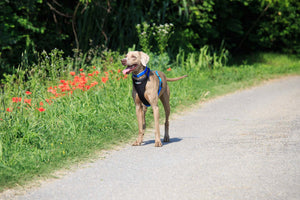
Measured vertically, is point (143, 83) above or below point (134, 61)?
below

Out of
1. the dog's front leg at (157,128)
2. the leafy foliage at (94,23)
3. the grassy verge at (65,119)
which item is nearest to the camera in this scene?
the grassy verge at (65,119)

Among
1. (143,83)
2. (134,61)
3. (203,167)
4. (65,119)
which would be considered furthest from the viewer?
(65,119)

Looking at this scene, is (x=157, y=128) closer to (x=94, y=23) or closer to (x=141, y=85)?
(x=141, y=85)

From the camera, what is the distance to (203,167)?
5.40 meters


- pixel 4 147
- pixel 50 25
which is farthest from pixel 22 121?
pixel 50 25

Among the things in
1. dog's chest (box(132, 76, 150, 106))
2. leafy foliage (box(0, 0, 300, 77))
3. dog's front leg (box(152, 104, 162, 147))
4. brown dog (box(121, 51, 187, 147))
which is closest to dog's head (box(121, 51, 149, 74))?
brown dog (box(121, 51, 187, 147))

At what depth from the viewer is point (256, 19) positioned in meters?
21.5

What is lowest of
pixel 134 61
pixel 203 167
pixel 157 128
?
pixel 203 167

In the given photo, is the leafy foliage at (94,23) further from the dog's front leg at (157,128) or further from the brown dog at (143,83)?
the dog's front leg at (157,128)

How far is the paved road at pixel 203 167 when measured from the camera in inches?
178

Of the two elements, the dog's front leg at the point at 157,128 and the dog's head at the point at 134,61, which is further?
the dog's front leg at the point at 157,128

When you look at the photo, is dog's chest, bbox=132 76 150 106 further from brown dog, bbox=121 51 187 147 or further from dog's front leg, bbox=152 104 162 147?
dog's front leg, bbox=152 104 162 147

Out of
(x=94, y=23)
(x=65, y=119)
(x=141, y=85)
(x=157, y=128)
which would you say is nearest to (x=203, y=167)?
(x=157, y=128)

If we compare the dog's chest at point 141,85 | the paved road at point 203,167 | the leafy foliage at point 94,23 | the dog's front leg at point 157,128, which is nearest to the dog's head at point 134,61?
the dog's chest at point 141,85
